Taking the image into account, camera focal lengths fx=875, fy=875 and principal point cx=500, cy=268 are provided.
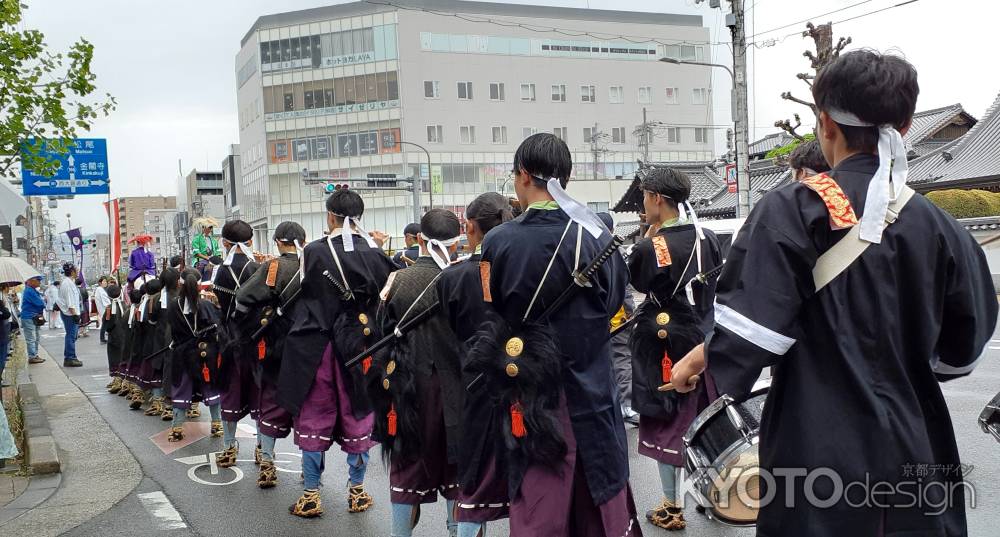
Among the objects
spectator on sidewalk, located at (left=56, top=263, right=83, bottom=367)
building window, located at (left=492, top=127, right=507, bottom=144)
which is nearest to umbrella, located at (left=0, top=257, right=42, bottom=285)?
spectator on sidewalk, located at (left=56, top=263, right=83, bottom=367)

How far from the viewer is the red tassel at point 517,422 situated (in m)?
3.52

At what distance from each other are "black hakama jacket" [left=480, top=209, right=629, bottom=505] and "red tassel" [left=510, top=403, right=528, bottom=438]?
13 cm

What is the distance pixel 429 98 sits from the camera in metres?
65.2

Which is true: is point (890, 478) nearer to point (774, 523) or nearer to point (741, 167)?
point (774, 523)

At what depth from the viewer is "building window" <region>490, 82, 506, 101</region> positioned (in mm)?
66938

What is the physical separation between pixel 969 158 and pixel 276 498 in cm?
2479

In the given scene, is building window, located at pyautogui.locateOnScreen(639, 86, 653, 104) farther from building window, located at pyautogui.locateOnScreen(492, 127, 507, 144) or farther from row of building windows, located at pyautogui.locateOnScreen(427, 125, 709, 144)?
building window, located at pyautogui.locateOnScreen(492, 127, 507, 144)

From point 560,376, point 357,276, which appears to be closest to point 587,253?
point 560,376

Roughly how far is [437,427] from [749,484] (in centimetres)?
233

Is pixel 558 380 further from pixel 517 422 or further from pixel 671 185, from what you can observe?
pixel 671 185

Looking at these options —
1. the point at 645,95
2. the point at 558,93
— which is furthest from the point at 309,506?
the point at 645,95

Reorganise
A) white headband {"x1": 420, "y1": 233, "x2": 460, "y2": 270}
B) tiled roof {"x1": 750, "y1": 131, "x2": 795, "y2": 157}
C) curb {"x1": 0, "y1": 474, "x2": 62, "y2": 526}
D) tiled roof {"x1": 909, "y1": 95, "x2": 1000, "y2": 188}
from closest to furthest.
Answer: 1. white headband {"x1": 420, "y1": 233, "x2": 460, "y2": 270}
2. curb {"x1": 0, "y1": 474, "x2": 62, "y2": 526}
3. tiled roof {"x1": 909, "y1": 95, "x2": 1000, "y2": 188}
4. tiled roof {"x1": 750, "y1": 131, "x2": 795, "y2": 157}

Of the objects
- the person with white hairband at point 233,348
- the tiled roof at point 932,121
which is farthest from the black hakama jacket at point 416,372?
the tiled roof at point 932,121

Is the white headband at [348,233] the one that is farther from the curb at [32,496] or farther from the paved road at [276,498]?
the curb at [32,496]
